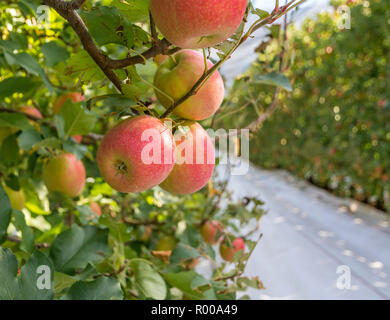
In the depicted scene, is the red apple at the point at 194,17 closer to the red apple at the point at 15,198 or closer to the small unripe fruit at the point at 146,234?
the red apple at the point at 15,198

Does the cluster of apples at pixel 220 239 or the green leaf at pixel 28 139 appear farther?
the cluster of apples at pixel 220 239

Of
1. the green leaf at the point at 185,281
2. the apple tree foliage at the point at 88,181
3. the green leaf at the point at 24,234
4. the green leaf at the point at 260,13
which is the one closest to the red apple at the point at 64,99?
the apple tree foliage at the point at 88,181

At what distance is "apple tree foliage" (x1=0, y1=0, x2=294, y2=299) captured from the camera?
0.32m

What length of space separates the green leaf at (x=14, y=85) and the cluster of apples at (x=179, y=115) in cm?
29

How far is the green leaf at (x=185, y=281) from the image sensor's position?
529mm

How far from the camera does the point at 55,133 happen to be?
2.08 feet

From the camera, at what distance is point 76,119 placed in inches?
23.8

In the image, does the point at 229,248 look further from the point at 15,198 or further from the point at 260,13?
the point at 260,13

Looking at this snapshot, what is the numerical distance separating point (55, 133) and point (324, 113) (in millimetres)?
3246

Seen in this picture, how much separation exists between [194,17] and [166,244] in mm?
737

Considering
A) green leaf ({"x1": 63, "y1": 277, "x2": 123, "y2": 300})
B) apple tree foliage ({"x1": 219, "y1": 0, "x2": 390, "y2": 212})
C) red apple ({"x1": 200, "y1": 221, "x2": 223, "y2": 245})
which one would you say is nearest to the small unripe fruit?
red apple ({"x1": 200, "y1": 221, "x2": 223, "y2": 245})

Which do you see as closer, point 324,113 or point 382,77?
point 382,77
